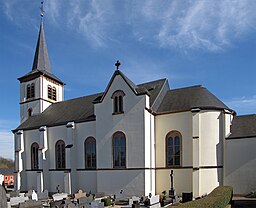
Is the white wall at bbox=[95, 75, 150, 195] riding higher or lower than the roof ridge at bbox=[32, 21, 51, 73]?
lower

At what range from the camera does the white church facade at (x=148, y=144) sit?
22703mm

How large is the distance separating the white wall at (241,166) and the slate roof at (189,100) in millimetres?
3726

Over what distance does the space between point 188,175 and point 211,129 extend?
176 inches

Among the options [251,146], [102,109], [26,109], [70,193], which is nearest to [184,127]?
[251,146]

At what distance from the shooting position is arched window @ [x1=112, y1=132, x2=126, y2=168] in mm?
24559

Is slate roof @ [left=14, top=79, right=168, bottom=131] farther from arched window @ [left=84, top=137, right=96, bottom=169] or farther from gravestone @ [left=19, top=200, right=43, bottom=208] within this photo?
gravestone @ [left=19, top=200, right=43, bottom=208]

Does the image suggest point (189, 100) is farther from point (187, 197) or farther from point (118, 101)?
point (187, 197)

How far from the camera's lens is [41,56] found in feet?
124

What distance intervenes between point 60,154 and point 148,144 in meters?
11.0

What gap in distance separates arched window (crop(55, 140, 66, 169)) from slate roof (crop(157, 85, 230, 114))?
458 inches

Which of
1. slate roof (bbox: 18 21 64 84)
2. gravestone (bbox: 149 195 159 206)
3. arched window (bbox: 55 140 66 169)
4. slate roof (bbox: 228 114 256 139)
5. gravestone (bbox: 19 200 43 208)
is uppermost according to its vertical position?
slate roof (bbox: 18 21 64 84)

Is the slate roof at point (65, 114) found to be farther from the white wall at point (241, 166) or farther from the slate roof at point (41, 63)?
the white wall at point (241, 166)

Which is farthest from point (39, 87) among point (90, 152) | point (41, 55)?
point (90, 152)

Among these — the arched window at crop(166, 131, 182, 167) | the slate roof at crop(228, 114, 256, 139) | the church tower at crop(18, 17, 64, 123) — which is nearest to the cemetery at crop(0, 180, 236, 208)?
the arched window at crop(166, 131, 182, 167)
